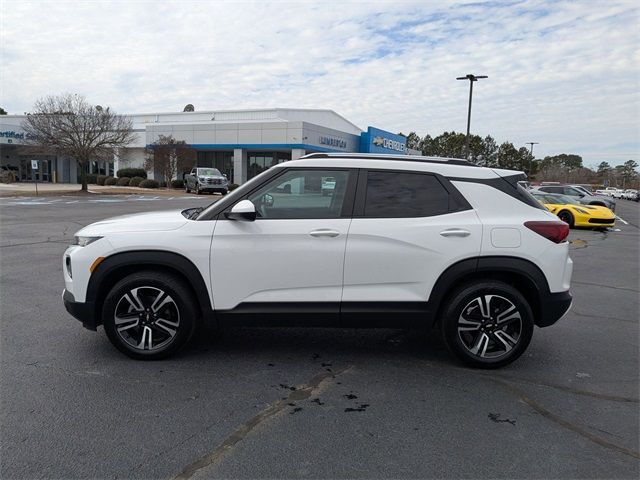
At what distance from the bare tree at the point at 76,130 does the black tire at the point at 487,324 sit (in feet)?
103

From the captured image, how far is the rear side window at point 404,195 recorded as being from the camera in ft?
13.8

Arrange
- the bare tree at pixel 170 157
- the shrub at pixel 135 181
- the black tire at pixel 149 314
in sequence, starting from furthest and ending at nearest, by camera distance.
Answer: the shrub at pixel 135 181 → the bare tree at pixel 170 157 → the black tire at pixel 149 314

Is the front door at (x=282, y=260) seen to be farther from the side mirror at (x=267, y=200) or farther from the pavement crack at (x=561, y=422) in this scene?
the pavement crack at (x=561, y=422)

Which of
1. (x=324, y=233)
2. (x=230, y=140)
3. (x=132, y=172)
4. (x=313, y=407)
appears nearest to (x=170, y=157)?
(x=230, y=140)

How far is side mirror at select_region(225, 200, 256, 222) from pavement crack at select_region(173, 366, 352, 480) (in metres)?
1.43

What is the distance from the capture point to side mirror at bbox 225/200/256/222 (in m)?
3.97

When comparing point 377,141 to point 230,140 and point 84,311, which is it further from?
point 84,311

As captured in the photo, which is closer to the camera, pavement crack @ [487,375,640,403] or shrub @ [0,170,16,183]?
pavement crack @ [487,375,640,403]

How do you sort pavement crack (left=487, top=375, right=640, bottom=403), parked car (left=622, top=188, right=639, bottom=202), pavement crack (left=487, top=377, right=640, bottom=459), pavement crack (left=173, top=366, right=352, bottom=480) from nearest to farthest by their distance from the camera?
pavement crack (left=173, top=366, right=352, bottom=480) → pavement crack (left=487, top=377, right=640, bottom=459) → pavement crack (left=487, top=375, right=640, bottom=403) → parked car (left=622, top=188, right=639, bottom=202)

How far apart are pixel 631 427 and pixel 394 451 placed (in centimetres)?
174

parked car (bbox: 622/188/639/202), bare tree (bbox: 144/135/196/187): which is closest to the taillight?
bare tree (bbox: 144/135/196/187)

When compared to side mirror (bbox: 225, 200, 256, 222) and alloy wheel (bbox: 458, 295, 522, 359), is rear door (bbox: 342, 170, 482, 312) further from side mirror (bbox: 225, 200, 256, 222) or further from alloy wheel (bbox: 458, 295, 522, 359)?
side mirror (bbox: 225, 200, 256, 222)

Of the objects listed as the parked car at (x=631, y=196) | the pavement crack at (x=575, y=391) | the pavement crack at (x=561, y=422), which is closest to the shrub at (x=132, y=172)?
the pavement crack at (x=575, y=391)

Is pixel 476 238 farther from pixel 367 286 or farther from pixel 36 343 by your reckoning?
pixel 36 343
